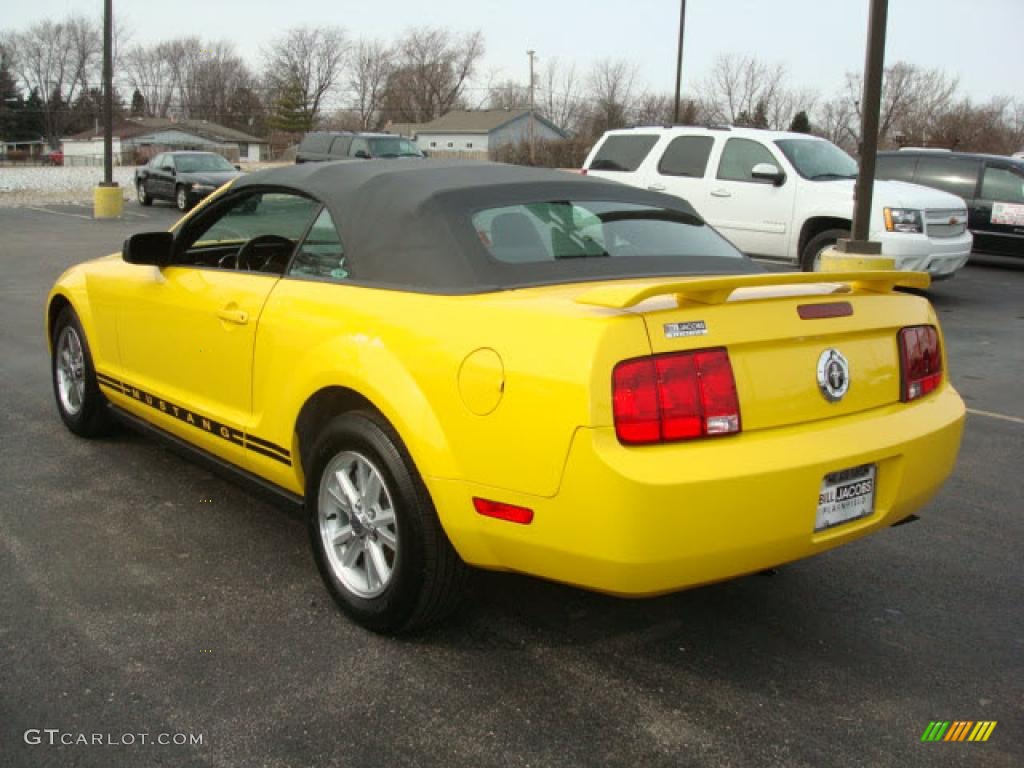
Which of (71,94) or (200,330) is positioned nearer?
(200,330)

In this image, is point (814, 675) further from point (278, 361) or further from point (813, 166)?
point (813, 166)

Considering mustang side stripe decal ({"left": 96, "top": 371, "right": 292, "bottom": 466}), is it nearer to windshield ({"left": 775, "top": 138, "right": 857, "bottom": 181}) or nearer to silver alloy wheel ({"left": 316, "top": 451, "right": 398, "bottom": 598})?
silver alloy wheel ({"left": 316, "top": 451, "right": 398, "bottom": 598})

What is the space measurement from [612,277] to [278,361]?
1226mm

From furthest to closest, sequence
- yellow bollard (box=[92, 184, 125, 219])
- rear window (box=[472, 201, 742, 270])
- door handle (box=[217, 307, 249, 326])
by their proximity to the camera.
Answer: yellow bollard (box=[92, 184, 125, 219]) → door handle (box=[217, 307, 249, 326]) → rear window (box=[472, 201, 742, 270])

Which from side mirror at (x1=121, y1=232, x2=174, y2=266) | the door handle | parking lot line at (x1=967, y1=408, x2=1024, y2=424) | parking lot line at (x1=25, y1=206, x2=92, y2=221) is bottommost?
parking lot line at (x1=967, y1=408, x2=1024, y2=424)

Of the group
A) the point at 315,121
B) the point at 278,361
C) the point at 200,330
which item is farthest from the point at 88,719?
the point at 315,121

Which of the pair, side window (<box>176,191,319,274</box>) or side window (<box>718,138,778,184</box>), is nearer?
side window (<box>176,191,319,274</box>)

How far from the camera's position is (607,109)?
78062 millimetres

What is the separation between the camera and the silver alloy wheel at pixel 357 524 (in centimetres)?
315

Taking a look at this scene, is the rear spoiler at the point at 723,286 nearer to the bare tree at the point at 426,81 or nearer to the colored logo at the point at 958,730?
the colored logo at the point at 958,730

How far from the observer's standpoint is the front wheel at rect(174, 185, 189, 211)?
25.3 meters

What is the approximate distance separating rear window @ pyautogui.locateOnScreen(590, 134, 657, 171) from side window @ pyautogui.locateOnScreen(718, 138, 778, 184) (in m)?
1.06

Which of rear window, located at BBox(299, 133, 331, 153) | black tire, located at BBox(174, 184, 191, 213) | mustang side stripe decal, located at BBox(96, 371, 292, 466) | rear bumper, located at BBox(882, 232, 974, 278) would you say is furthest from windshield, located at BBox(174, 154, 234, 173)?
mustang side stripe decal, located at BBox(96, 371, 292, 466)

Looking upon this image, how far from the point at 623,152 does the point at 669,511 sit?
1105 cm
